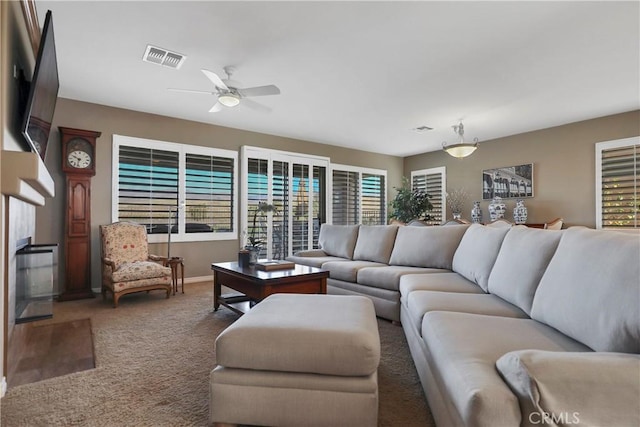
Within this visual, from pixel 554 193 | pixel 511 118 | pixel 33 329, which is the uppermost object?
pixel 511 118

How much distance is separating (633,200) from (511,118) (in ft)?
6.32

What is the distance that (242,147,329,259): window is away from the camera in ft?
18.7

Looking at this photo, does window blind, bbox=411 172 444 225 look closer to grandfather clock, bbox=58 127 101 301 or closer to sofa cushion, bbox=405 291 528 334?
sofa cushion, bbox=405 291 528 334

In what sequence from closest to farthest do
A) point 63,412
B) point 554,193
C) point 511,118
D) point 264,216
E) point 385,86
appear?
point 63,412 → point 385,86 → point 511,118 → point 554,193 → point 264,216

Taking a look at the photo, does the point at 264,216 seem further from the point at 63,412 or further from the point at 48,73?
the point at 63,412

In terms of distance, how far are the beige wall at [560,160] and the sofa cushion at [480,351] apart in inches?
178

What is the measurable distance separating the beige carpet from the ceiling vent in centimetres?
243

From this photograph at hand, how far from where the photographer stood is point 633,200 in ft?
15.0

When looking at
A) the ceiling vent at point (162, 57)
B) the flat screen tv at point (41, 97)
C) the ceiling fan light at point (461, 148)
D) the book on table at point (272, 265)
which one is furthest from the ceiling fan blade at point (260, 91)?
the ceiling fan light at point (461, 148)

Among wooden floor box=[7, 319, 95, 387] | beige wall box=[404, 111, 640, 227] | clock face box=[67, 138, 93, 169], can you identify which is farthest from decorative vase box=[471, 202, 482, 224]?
clock face box=[67, 138, 93, 169]

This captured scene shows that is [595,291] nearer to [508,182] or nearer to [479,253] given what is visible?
[479,253]

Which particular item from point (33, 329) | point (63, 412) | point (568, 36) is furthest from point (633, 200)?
point (33, 329)

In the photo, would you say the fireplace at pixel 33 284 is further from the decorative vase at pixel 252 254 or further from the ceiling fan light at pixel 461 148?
the ceiling fan light at pixel 461 148

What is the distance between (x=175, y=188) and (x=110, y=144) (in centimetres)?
98
